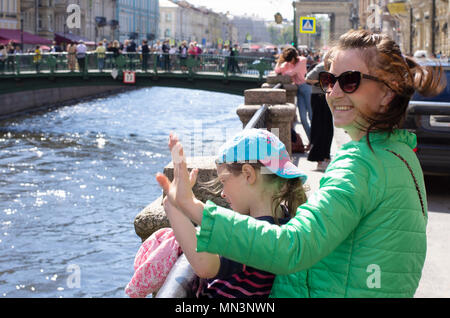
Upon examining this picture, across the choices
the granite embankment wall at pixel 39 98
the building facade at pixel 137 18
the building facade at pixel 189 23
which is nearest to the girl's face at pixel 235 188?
the granite embankment wall at pixel 39 98

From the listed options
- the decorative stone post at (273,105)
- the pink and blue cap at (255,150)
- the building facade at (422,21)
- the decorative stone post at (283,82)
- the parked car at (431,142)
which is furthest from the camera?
the building facade at (422,21)

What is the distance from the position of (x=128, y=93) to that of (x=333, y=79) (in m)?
58.3

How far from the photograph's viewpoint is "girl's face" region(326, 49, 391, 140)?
6.16 ft

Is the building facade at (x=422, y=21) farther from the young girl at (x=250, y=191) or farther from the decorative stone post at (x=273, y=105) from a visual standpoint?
the young girl at (x=250, y=191)

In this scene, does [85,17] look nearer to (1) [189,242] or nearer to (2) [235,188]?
(2) [235,188]

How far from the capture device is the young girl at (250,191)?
1.99 metres

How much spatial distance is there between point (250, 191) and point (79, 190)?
1767cm

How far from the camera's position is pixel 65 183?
20.3 metres

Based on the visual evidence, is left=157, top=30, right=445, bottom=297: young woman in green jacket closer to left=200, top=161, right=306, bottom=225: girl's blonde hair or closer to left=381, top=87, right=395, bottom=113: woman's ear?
left=381, top=87, right=395, bottom=113: woman's ear

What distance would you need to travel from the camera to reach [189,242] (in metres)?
1.80

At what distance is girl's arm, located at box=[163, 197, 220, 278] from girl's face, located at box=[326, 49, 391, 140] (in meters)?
0.45

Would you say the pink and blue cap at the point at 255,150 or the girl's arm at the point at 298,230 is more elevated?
the pink and blue cap at the point at 255,150
